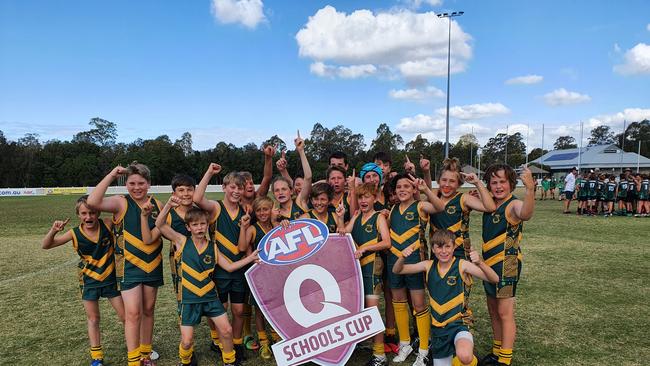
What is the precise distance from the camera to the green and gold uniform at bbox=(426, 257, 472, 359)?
10.5 ft

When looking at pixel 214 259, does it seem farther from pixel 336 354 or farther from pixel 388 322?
pixel 388 322

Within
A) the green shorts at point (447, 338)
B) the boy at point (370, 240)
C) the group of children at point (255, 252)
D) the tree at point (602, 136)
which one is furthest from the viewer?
the tree at point (602, 136)

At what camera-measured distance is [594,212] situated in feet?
51.2

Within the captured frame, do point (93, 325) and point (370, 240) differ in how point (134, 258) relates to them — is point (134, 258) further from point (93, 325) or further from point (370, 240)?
point (370, 240)

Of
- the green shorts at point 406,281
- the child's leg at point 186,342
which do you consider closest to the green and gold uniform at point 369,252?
the green shorts at point 406,281

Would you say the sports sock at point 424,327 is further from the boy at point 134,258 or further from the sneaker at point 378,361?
the boy at point 134,258

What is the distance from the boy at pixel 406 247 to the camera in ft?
11.8

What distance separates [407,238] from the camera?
12.0 ft

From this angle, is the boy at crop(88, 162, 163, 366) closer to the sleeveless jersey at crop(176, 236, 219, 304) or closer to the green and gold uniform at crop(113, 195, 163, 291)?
the green and gold uniform at crop(113, 195, 163, 291)

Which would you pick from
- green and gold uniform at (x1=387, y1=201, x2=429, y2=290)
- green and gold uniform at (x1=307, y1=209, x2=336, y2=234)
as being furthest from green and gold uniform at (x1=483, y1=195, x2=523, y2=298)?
green and gold uniform at (x1=307, y1=209, x2=336, y2=234)

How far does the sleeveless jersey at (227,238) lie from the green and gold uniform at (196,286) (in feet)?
0.76

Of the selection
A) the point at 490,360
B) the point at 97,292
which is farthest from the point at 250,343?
the point at 490,360

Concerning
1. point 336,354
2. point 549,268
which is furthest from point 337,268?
point 549,268

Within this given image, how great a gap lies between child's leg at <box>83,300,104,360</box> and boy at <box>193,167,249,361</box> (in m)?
1.14
